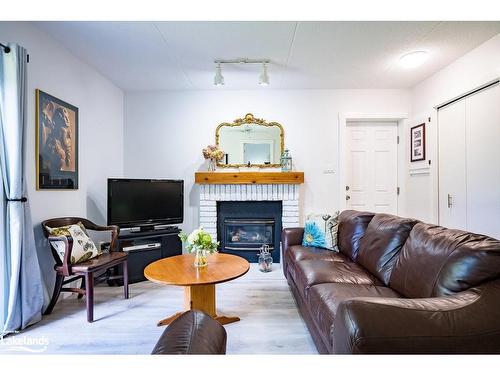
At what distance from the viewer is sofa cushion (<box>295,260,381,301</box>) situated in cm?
188

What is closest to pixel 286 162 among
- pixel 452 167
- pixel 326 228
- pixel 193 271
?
pixel 326 228

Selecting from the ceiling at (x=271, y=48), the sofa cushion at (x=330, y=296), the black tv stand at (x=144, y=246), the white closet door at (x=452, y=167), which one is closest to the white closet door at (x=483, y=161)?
the white closet door at (x=452, y=167)

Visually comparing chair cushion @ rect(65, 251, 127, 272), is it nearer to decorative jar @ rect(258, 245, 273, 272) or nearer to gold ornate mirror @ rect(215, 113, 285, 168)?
decorative jar @ rect(258, 245, 273, 272)

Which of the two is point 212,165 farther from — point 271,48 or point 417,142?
point 417,142

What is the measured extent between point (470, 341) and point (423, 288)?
482mm

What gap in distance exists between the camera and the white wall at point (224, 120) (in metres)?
3.91

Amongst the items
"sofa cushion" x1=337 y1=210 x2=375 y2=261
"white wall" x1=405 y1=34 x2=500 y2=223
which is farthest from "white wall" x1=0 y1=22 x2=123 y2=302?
"white wall" x1=405 y1=34 x2=500 y2=223

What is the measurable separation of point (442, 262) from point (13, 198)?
9.35ft

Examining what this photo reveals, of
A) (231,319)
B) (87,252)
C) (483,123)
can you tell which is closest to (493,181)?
(483,123)

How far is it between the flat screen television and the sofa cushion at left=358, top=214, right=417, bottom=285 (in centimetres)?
239

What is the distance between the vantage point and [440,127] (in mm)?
3264

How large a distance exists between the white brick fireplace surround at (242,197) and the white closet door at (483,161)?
1.98 m

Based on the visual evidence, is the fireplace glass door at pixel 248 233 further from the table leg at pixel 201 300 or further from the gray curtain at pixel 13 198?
the gray curtain at pixel 13 198
